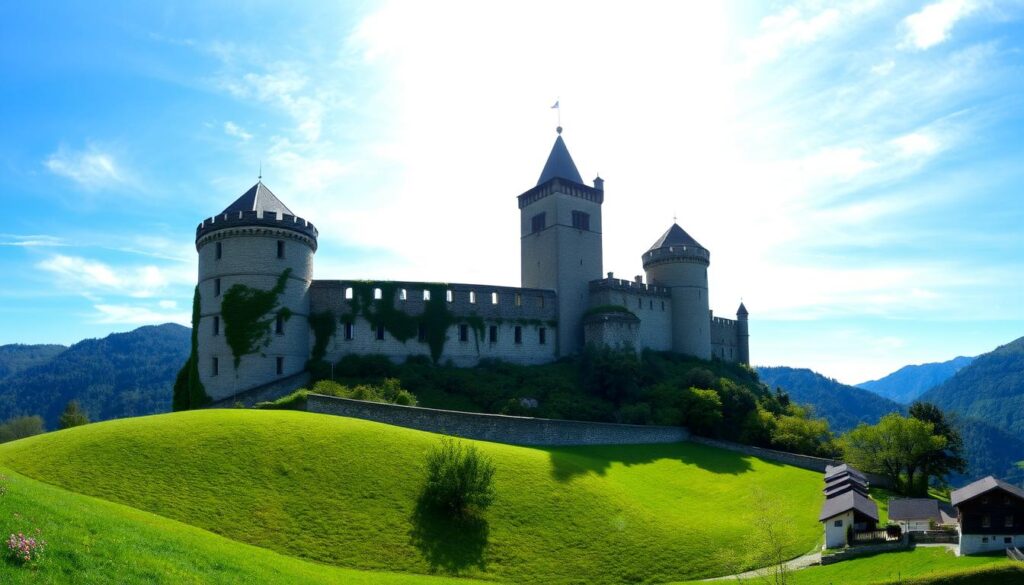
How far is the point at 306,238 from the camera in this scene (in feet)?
155

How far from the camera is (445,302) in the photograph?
5325cm

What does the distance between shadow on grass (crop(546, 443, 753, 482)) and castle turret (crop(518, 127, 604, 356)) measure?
1608cm

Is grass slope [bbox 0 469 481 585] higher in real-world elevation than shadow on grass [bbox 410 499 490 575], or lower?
higher

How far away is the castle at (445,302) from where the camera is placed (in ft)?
147

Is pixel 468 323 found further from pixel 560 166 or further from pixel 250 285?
pixel 560 166

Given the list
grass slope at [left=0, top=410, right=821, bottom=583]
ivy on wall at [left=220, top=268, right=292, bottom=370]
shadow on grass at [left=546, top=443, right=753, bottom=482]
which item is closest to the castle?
ivy on wall at [left=220, top=268, right=292, bottom=370]

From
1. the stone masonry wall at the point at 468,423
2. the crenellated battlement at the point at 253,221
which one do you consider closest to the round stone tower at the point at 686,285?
the stone masonry wall at the point at 468,423

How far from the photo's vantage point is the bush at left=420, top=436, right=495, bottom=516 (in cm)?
2656

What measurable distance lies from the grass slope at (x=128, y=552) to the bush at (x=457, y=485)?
4.48m

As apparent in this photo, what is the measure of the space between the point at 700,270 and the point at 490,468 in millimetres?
48488

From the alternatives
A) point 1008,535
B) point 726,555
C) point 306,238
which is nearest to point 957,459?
point 1008,535

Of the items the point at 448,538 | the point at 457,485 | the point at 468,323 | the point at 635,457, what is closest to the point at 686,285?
the point at 468,323

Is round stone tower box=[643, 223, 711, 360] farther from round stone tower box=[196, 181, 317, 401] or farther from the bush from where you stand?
the bush

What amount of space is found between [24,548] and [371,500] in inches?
517
